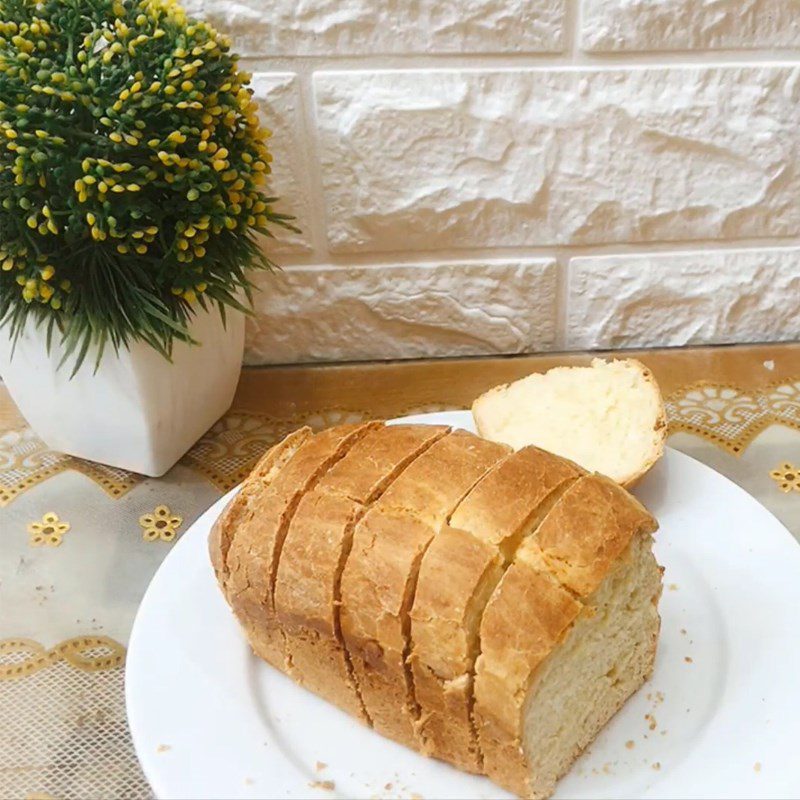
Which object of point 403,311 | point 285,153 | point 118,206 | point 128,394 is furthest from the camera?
point 403,311

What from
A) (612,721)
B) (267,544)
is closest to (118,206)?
(267,544)

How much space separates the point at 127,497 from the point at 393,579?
0.62m

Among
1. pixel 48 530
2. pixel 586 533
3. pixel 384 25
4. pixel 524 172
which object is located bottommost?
pixel 48 530

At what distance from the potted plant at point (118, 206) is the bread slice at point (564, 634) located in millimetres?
601

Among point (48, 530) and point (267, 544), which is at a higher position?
point (267, 544)

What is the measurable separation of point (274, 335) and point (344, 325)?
0.42ft

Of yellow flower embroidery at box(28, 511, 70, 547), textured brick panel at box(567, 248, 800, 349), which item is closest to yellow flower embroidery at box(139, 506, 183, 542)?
yellow flower embroidery at box(28, 511, 70, 547)

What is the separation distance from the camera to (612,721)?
0.99 meters

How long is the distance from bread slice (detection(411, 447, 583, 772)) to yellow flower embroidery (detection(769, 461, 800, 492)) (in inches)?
21.0

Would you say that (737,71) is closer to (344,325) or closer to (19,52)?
(344,325)

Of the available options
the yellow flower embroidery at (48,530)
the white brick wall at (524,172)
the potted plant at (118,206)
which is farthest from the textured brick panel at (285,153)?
the yellow flower embroidery at (48,530)

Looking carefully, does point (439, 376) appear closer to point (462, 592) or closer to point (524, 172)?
point (524, 172)

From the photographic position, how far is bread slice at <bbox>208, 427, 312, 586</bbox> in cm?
104

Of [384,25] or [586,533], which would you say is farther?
[384,25]
